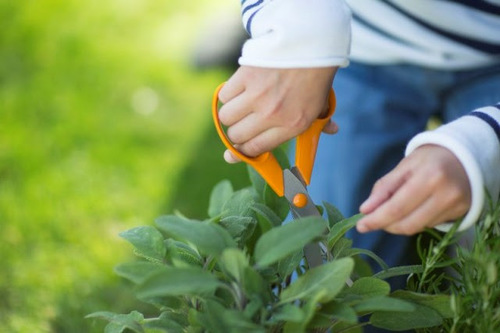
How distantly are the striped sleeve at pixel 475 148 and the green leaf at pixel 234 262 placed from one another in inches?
8.3

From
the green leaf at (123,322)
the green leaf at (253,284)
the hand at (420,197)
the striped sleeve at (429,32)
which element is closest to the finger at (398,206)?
the hand at (420,197)

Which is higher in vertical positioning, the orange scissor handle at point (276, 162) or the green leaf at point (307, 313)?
the orange scissor handle at point (276, 162)

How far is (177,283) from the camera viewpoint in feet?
1.97

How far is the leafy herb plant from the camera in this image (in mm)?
610

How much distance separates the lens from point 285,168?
852mm

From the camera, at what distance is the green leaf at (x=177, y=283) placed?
59 cm

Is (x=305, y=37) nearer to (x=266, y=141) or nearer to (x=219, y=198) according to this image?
(x=266, y=141)

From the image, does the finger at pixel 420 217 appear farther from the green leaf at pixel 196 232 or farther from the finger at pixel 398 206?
the green leaf at pixel 196 232

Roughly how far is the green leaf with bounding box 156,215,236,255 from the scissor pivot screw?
0.16 meters

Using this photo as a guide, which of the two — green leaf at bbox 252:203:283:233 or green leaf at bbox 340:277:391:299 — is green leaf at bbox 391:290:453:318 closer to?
green leaf at bbox 340:277:391:299

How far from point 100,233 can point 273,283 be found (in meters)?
1.08

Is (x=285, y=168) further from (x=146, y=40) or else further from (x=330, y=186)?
(x=146, y=40)

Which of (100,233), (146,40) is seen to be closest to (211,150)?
(100,233)

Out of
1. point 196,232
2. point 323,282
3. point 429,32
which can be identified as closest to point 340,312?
point 323,282
